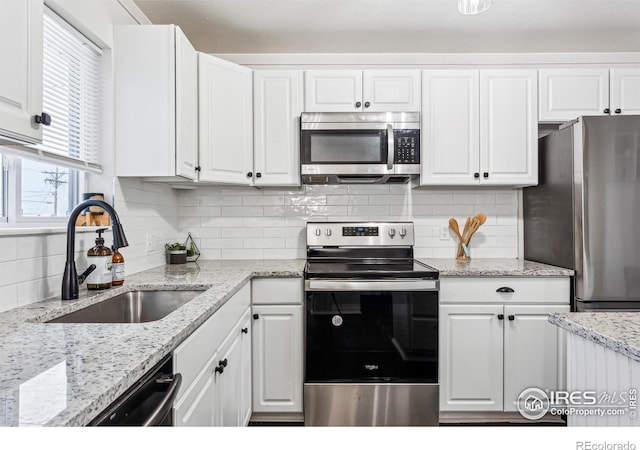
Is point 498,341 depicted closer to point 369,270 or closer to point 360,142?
point 369,270

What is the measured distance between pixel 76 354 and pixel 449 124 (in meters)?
→ 2.36

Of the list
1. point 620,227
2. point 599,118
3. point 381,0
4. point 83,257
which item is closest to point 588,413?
point 620,227

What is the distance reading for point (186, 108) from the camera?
204 cm

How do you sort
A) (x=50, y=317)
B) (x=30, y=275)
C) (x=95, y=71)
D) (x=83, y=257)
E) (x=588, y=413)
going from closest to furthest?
(x=588, y=413), (x=50, y=317), (x=30, y=275), (x=83, y=257), (x=95, y=71)

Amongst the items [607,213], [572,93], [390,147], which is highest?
[572,93]

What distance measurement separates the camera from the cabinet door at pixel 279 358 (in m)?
2.15

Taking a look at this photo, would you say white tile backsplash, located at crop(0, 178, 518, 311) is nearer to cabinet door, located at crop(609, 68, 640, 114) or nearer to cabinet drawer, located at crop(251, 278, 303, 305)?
cabinet drawer, located at crop(251, 278, 303, 305)

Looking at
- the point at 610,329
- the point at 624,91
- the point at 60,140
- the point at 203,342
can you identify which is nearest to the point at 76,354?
the point at 203,342

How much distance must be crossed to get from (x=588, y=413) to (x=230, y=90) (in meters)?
A: 2.32

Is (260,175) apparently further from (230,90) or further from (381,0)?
(381,0)

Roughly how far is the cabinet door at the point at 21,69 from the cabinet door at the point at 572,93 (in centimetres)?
270

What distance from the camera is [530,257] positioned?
2.62 metres

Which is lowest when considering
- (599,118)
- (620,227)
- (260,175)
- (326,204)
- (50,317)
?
(50,317)

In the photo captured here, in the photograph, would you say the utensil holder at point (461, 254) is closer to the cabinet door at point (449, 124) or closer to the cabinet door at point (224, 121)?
the cabinet door at point (449, 124)
